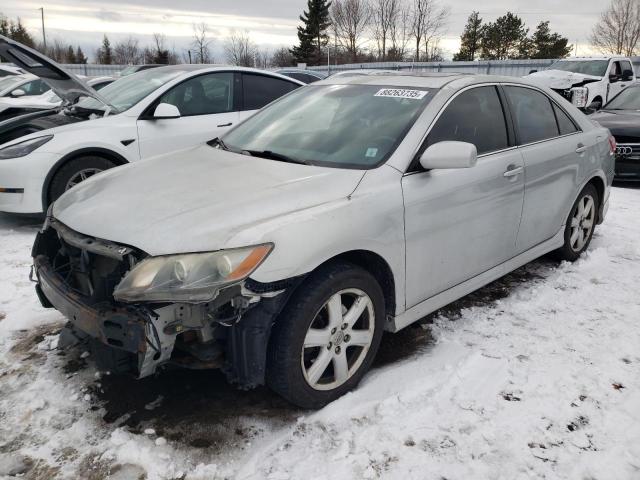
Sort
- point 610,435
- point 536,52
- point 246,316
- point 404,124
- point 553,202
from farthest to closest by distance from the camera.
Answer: point 536,52
point 553,202
point 404,124
point 610,435
point 246,316

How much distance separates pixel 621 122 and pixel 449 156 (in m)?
6.86

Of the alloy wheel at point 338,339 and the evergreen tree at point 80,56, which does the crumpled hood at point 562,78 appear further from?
the evergreen tree at point 80,56

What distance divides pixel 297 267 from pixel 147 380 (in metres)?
1.17

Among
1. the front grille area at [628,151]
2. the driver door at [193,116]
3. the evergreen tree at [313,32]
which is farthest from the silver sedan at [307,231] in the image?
the evergreen tree at [313,32]

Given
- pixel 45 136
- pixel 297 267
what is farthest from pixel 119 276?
pixel 45 136

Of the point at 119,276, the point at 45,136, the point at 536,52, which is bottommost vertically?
the point at 119,276

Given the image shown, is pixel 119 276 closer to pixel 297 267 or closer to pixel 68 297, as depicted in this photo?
pixel 68 297

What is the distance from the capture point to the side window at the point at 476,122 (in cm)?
312

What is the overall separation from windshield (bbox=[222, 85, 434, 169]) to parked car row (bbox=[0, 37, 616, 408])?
0.04 feet

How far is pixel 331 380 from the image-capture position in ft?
8.76

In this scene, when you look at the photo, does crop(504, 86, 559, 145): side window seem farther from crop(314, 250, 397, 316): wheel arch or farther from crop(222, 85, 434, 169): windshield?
crop(314, 250, 397, 316): wheel arch

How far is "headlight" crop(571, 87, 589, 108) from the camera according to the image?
1255 cm

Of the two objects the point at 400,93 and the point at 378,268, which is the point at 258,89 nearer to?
the point at 400,93

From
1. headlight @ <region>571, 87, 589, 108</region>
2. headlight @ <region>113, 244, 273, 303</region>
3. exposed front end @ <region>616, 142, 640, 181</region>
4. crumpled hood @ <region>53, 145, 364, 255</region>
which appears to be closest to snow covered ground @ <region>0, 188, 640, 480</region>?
headlight @ <region>113, 244, 273, 303</region>
